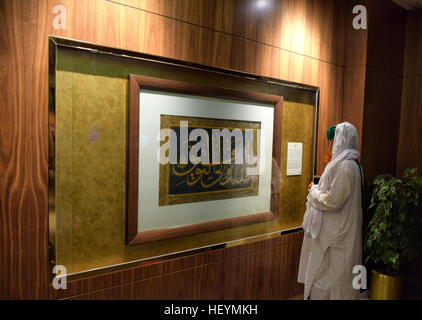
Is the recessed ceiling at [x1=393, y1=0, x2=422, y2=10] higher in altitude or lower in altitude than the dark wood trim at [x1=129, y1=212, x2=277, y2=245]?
higher

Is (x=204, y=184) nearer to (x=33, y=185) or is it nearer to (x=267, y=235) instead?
(x=267, y=235)

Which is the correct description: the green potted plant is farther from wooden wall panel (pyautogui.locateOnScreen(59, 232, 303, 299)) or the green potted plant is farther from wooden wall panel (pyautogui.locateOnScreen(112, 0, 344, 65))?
wooden wall panel (pyautogui.locateOnScreen(112, 0, 344, 65))

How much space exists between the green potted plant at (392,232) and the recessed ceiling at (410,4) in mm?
1554

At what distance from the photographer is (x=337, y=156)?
224 centimetres

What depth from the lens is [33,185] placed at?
1.48m

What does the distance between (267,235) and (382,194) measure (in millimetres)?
1031

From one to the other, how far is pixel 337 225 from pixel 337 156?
18.5 inches

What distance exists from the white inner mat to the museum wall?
0.24 metres

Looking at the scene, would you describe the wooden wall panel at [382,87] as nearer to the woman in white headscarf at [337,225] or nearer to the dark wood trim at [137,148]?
the woman in white headscarf at [337,225]

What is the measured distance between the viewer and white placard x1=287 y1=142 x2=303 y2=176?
2.54m

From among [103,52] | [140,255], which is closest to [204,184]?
[140,255]

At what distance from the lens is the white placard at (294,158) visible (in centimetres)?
254

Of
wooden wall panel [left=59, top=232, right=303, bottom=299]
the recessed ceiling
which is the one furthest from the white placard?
the recessed ceiling

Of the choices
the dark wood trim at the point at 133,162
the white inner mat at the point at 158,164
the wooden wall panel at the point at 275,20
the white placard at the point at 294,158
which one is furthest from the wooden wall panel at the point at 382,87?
the dark wood trim at the point at 133,162
